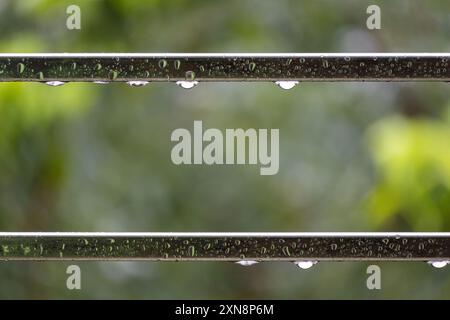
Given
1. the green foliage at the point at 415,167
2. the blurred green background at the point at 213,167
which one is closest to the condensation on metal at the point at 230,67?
the green foliage at the point at 415,167

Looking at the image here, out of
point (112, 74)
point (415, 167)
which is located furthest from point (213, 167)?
point (112, 74)

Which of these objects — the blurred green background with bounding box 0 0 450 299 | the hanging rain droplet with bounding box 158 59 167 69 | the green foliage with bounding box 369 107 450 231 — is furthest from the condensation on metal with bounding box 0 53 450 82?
the blurred green background with bounding box 0 0 450 299

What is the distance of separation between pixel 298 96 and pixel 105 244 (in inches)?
51.7

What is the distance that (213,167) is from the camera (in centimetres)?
183

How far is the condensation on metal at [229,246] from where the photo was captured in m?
0.53

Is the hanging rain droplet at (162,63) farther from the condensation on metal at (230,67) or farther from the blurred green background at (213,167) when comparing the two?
the blurred green background at (213,167)

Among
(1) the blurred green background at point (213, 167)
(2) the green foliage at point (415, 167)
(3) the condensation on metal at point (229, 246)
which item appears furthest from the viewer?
(1) the blurred green background at point (213, 167)

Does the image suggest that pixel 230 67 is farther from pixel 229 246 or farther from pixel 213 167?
pixel 213 167

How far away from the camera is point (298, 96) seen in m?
1.82

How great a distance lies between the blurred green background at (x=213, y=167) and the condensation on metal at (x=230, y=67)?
1.17 metres

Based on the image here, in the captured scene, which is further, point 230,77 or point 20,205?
point 20,205
